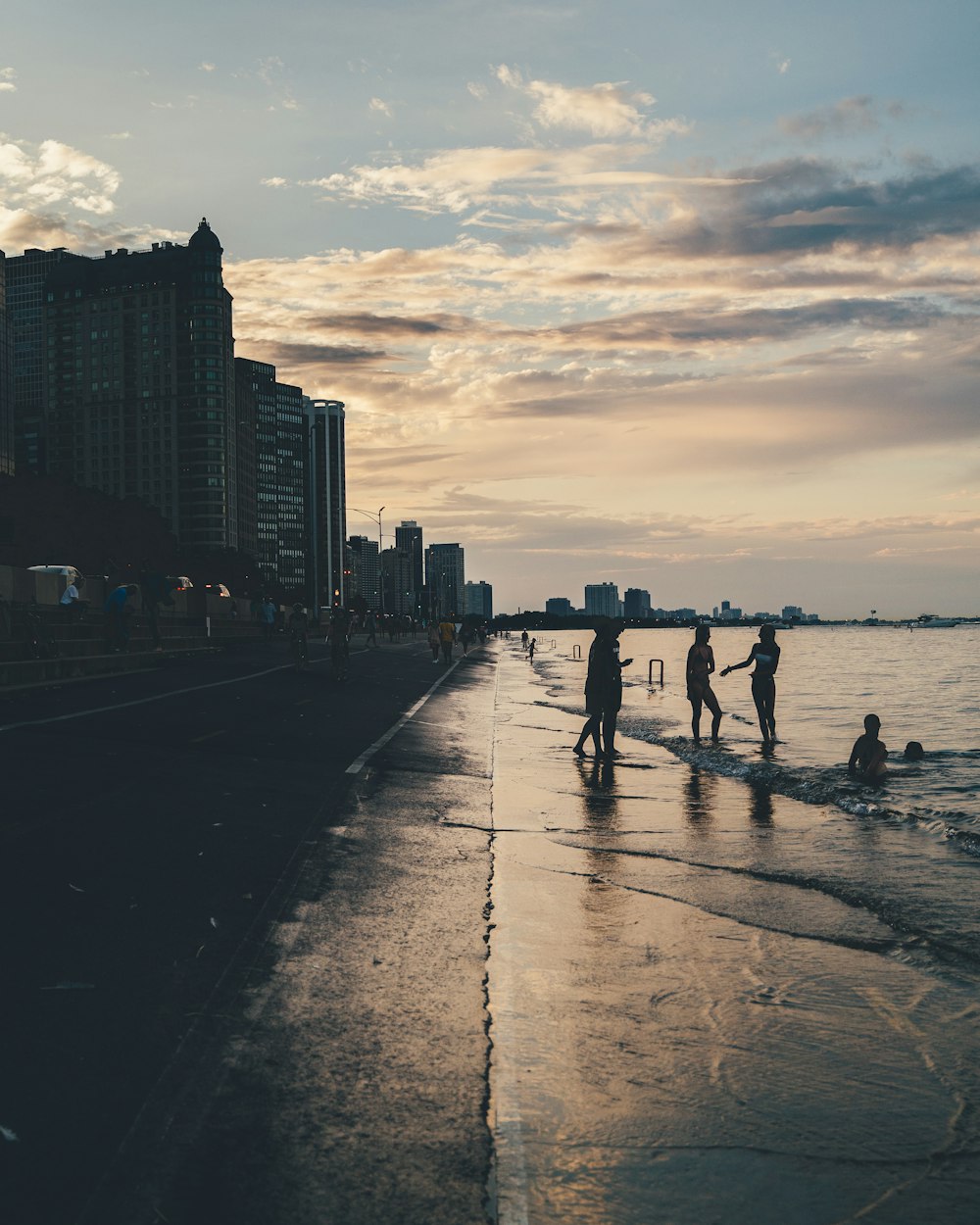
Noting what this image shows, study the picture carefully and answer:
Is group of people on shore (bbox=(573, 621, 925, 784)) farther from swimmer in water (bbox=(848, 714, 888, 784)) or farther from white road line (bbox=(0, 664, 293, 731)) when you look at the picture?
white road line (bbox=(0, 664, 293, 731))

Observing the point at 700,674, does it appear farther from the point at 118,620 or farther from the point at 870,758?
the point at 118,620

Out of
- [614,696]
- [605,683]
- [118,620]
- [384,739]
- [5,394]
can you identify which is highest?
[5,394]

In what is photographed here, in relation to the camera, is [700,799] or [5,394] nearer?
[700,799]

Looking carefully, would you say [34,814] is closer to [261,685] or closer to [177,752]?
[177,752]

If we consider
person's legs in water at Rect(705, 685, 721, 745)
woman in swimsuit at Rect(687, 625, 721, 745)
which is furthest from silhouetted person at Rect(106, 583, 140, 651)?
person's legs in water at Rect(705, 685, 721, 745)

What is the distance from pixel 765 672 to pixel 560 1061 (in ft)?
53.4

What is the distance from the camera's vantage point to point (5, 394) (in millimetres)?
156625

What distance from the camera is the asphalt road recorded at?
4.13 metres

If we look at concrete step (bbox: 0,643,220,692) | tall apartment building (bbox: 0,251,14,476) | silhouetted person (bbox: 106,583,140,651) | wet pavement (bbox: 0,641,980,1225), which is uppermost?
tall apartment building (bbox: 0,251,14,476)

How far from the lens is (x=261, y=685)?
1161 inches

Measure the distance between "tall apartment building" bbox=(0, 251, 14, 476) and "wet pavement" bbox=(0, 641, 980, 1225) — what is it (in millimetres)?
152041

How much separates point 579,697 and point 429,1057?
108 feet

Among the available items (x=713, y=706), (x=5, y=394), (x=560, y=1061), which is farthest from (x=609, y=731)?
(x=5, y=394)

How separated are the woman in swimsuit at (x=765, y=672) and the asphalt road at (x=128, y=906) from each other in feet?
19.7
